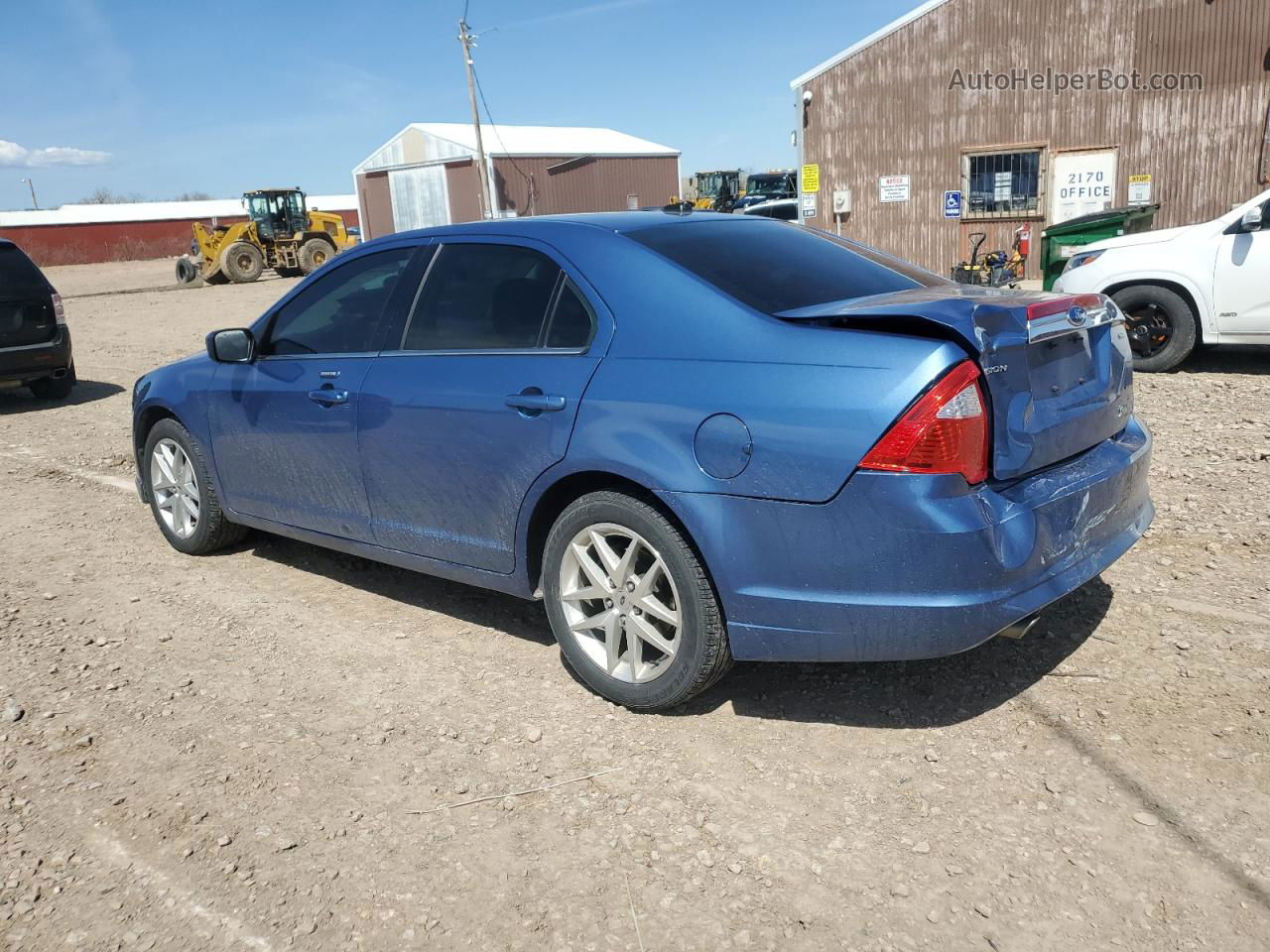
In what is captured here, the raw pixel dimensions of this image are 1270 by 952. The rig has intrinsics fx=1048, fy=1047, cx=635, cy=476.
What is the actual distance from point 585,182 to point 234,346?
39.4 m

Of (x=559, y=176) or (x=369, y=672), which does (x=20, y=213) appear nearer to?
(x=559, y=176)

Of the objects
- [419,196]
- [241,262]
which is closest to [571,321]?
[241,262]

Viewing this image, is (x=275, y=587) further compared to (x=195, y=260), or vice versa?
(x=195, y=260)

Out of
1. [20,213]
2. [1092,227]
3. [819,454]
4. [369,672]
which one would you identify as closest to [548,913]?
[819,454]

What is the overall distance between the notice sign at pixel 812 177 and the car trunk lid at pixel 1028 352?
18010mm

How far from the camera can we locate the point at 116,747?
3379 millimetres

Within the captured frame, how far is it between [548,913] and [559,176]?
134 feet

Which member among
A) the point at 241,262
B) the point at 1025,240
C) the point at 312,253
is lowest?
the point at 1025,240

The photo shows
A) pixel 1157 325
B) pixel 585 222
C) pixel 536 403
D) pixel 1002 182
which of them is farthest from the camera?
pixel 1002 182

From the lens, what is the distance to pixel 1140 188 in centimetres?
1789

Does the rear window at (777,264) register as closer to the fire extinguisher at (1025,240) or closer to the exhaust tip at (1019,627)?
the exhaust tip at (1019,627)

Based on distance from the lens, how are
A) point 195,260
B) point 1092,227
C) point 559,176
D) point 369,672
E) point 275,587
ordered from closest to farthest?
1. point 369,672
2. point 275,587
3. point 1092,227
4. point 195,260
5. point 559,176

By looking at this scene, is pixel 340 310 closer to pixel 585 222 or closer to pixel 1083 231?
pixel 585 222

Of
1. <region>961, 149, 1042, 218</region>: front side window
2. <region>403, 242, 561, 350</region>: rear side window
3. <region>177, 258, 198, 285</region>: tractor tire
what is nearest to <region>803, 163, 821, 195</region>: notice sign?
<region>961, 149, 1042, 218</region>: front side window
